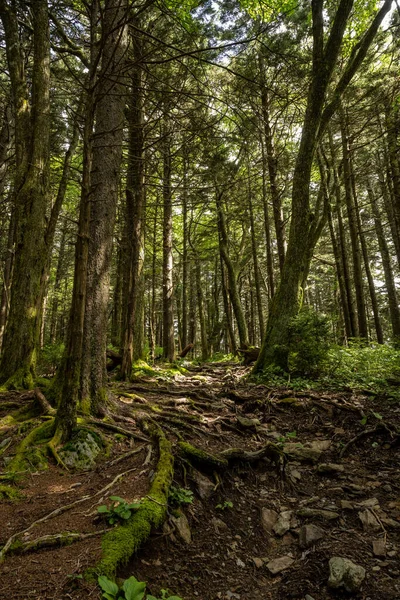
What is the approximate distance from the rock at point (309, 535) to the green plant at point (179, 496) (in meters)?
1.06

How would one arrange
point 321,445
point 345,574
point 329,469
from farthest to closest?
point 321,445 → point 329,469 → point 345,574

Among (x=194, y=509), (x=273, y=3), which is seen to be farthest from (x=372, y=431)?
(x=273, y=3)

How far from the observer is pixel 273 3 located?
988cm

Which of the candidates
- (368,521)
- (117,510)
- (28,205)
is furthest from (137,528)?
(28,205)

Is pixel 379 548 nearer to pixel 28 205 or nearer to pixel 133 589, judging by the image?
pixel 133 589

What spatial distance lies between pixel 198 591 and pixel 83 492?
4.35ft

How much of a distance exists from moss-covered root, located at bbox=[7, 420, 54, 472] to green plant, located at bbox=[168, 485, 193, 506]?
57.9 inches

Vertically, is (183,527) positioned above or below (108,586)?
below

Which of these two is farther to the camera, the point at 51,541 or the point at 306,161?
the point at 306,161

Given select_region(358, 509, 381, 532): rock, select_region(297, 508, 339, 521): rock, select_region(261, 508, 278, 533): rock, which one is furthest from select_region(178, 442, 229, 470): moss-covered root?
select_region(358, 509, 381, 532): rock

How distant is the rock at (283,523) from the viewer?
10.7 ft

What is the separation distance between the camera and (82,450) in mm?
3807

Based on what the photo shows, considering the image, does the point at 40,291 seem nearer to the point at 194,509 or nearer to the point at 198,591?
the point at 194,509

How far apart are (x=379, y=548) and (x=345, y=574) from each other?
0.58 meters
